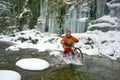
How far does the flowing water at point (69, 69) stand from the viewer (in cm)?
932

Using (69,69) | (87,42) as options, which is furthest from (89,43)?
(69,69)

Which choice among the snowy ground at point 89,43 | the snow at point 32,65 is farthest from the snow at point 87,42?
the snow at point 32,65

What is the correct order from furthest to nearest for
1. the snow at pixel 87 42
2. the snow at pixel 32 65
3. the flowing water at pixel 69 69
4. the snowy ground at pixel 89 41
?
the snowy ground at pixel 89 41 → the snow at pixel 87 42 → the snow at pixel 32 65 → the flowing water at pixel 69 69

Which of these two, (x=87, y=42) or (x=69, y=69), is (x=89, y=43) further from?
(x=69, y=69)

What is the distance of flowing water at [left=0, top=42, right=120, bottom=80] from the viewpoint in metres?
9.32

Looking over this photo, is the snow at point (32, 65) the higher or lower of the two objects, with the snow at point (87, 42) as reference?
higher

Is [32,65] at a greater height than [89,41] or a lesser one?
greater

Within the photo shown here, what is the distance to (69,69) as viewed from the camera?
34.4ft

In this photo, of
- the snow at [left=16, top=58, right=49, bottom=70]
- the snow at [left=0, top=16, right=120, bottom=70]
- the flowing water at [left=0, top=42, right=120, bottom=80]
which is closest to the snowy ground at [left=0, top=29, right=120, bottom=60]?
the snow at [left=0, top=16, right=120, bottom=70]

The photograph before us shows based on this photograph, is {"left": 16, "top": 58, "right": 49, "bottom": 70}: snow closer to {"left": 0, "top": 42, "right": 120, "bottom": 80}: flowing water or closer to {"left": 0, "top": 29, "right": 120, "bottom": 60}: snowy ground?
{"left": 0, "top": 42, "right": 120, "bottom": 80}: flowing water

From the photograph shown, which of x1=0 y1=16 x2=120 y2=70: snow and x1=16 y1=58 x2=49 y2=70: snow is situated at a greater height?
x1=16 y1=58 x2=49 y2=70: snow

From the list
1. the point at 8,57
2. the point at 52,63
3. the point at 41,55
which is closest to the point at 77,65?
the point at 52,63

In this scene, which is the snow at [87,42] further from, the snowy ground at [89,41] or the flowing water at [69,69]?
the flowing water at [69,69]

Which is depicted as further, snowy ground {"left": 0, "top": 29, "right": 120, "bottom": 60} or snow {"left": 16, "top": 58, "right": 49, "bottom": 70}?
snowy ground {"left": 0, "top": 29, "right": 120, "bottom": 60}
